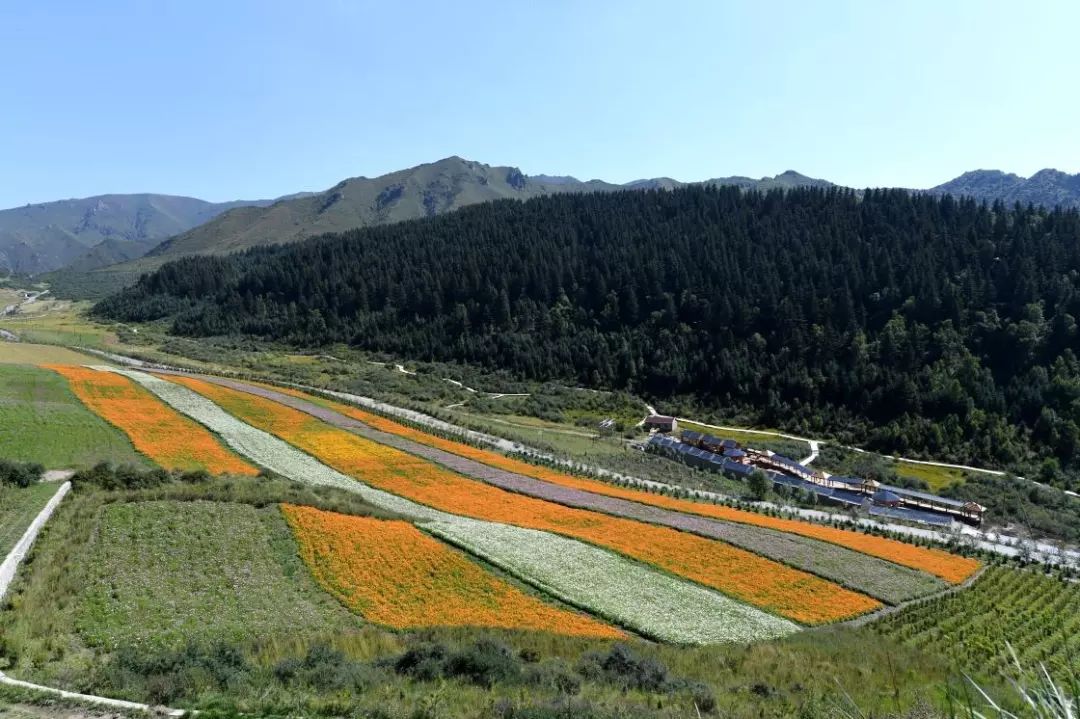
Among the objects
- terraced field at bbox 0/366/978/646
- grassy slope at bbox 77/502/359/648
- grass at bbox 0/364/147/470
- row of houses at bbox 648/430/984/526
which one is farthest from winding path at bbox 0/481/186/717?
row of houses at bbox 648/430/984/526

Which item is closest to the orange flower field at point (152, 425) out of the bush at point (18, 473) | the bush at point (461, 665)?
the bush at point (18, 473)

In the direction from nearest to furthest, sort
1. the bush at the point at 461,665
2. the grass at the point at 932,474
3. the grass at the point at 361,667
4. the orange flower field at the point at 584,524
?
the grass at the point at 361,667, the bush at the point at 461,665, the orange flower field at the point at 584,524, the grass at the point at 932,474

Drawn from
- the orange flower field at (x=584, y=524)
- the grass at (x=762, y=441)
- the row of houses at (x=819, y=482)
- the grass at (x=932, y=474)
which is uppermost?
the orange flower field at (x=584, y=524)

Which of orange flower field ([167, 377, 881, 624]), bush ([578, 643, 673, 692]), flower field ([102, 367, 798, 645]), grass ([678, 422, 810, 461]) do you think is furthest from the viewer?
grass ([678, 422, 810, 461])

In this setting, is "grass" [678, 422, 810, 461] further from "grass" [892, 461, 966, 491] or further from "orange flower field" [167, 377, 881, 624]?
"orange flower field" [167, 377, 881, 624]

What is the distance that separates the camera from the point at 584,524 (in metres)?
33.5

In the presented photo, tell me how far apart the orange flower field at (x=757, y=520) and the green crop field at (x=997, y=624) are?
2.05 metres

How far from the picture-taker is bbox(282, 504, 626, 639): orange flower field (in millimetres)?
20406

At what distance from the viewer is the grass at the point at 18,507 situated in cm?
2095

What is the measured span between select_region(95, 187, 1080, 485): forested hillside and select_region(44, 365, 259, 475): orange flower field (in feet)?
221

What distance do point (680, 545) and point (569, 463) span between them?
76.1ft

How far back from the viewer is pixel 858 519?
47.0 meters

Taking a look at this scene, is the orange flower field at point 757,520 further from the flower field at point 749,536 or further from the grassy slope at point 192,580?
the grassy slope at point 192,580

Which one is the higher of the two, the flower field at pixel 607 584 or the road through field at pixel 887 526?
the flower field at pixel 607 584
